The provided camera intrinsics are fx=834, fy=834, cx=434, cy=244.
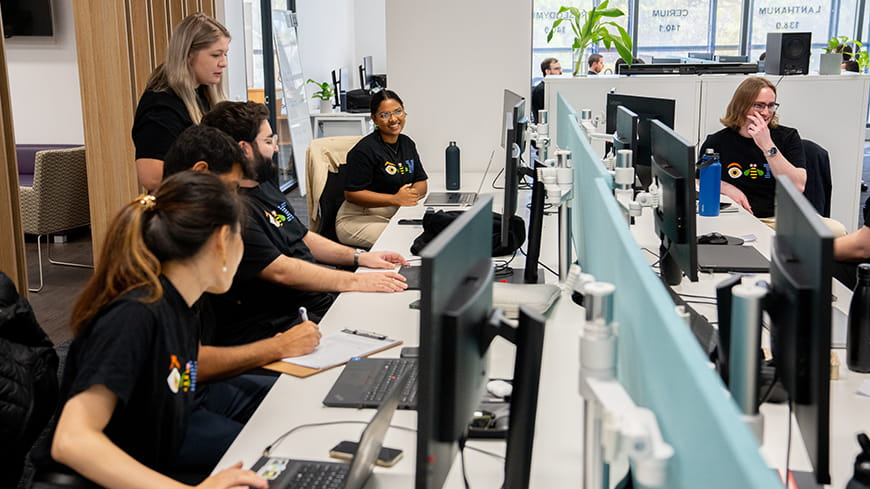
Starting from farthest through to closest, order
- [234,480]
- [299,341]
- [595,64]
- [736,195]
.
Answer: [595,64] < [736,195] < [299,341] < [234,480]

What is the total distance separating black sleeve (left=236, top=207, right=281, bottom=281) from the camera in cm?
232

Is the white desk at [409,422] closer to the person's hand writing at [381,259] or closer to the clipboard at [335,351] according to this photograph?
the clipboard at [335,351]

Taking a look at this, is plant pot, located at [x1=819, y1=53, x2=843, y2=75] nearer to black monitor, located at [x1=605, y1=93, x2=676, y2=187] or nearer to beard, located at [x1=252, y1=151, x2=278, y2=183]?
black monitor, located at [x1=605, y1=93, x2=676, y2=187]

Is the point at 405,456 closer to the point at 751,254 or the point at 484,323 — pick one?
the point at 484,323

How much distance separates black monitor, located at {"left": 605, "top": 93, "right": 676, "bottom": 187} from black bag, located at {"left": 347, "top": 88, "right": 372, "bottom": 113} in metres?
4.31

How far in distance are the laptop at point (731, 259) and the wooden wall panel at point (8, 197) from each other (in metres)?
2.79

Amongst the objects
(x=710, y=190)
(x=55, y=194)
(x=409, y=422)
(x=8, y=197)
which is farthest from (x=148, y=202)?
(x=55, y=194)

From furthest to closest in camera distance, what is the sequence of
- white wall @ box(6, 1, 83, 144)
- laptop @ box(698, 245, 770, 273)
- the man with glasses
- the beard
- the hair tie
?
white wall @ box(6, 1, 83, 144) < the man with glasses < laptop @ box(698, 245, 770, 273) < the beard < the hair tie

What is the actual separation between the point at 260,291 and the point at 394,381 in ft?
2.64

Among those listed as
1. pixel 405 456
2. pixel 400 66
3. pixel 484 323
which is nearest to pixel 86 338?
pixel 405 456

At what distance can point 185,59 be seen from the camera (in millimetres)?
3232

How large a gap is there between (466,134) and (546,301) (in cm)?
270

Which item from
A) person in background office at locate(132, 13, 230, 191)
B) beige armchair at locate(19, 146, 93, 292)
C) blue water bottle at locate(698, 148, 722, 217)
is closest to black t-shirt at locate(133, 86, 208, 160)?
person in background office at locate(132, 13, 230, 191)

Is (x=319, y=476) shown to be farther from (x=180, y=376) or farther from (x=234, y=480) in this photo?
(x=180, y=376)
